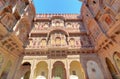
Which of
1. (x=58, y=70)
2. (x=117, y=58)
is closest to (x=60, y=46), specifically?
(x=58, y=70)

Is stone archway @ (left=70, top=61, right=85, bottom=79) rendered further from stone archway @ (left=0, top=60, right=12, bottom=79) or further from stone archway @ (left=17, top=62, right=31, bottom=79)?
stone archway @ (left=0, top=60, right=12, bottom=79)

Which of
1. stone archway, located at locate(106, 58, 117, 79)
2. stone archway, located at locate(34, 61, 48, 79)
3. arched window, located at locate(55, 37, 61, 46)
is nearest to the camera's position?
stone archway, located at locate(106, 58, 117, 79)

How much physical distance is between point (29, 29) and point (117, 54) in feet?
50.6

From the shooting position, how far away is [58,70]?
15.8 meters

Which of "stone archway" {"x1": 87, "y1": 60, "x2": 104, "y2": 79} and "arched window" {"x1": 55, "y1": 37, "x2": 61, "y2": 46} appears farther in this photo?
"arched window" {"x1": 55, "y1": 37, "x2": 61, "y2": 46}

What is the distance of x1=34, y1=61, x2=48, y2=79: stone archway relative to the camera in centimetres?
1498

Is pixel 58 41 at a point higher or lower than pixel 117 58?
higher

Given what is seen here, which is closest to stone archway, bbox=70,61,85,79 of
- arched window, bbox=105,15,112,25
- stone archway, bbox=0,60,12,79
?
arched window, bbox=105,15,112,25

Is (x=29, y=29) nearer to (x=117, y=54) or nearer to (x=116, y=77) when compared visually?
(x=117, y=54)

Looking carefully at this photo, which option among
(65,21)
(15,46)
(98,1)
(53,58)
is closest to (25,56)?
(15,46)

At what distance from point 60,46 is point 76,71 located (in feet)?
16.0

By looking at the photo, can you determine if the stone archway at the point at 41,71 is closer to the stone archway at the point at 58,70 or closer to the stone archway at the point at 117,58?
the stone archway at the point at 58,70

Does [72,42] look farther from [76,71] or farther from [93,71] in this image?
[93,71]

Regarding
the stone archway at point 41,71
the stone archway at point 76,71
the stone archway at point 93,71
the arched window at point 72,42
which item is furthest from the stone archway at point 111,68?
the stone archway at point 41,71
